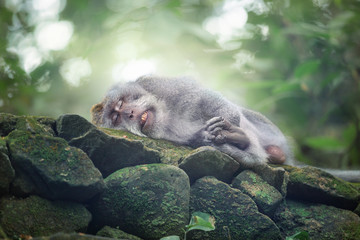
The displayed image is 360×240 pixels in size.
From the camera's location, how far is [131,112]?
378 centimetres

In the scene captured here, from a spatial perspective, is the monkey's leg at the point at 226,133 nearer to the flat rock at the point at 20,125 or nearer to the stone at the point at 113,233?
the stone at the point at 113,233

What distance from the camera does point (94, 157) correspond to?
2.55m

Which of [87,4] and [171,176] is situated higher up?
[87,4]

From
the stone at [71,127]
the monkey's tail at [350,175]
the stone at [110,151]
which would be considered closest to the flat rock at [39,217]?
the stone at [110,151]

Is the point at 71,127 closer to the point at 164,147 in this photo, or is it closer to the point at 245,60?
the point at 164,147

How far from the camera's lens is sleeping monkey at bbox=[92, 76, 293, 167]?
338cm

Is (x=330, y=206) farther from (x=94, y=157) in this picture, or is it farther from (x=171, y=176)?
(x=94, y=157)

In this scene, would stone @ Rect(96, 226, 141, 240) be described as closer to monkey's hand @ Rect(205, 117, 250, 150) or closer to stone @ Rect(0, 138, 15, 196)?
stone @ Rect(0, 138, 15, 196)

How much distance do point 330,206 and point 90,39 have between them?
15.9 feet

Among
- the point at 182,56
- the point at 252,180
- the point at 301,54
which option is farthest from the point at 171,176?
the point at 301,54

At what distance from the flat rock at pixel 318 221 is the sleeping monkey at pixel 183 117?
521mm

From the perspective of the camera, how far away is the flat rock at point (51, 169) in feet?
6.89

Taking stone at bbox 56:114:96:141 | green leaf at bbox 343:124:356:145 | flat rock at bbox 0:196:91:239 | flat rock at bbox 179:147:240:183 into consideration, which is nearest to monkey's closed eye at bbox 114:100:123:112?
stone at bbox 56:114:96:141

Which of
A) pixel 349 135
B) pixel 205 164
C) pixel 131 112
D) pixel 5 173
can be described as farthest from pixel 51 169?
pixel 349 135
